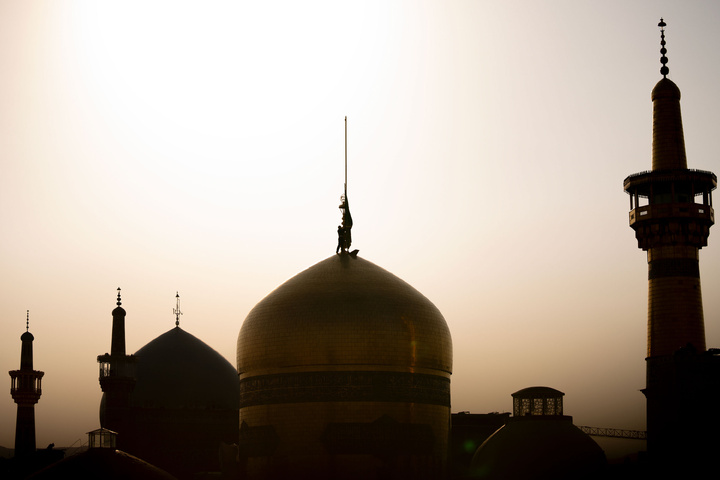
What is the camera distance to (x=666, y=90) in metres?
34.8

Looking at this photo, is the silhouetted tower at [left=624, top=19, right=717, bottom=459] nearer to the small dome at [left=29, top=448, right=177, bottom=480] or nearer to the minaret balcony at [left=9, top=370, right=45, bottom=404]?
the small dome at [left=29, top=448, right=177, bottom=480]

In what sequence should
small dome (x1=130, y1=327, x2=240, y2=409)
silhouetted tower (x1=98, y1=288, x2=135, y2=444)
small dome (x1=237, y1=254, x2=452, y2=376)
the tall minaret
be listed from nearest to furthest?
small dome (x1=237, y1=254, x2=452, y2=376), silhouetted tower (x1=98, y1=288, x2=135, y2=444), small dome (x1=130, y1=327, x2=240, y2=409), the tall minaret

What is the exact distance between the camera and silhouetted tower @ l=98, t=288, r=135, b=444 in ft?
128

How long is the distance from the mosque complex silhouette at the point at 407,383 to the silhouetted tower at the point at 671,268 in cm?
4

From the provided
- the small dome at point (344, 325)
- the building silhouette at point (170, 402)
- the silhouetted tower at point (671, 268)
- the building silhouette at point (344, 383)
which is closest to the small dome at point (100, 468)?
the building silhouette at point (344, 383)

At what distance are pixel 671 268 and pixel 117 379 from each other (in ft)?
63.8

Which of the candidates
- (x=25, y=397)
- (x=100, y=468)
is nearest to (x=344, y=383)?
(x=100, y=468)

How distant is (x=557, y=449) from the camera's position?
3303 centimetres

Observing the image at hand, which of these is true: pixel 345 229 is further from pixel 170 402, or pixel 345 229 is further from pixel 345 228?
pixel 170 402

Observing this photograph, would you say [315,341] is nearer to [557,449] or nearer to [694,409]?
[557,449]

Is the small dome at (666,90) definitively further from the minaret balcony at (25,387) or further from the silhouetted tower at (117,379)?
the minaret balcony at (25,387)

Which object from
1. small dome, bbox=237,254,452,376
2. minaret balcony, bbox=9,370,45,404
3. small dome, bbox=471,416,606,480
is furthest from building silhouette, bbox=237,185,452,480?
minaret balcony, bbox=9,370,45,404

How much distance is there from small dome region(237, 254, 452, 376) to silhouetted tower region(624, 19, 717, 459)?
6335 mm

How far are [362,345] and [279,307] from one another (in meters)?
2.95
